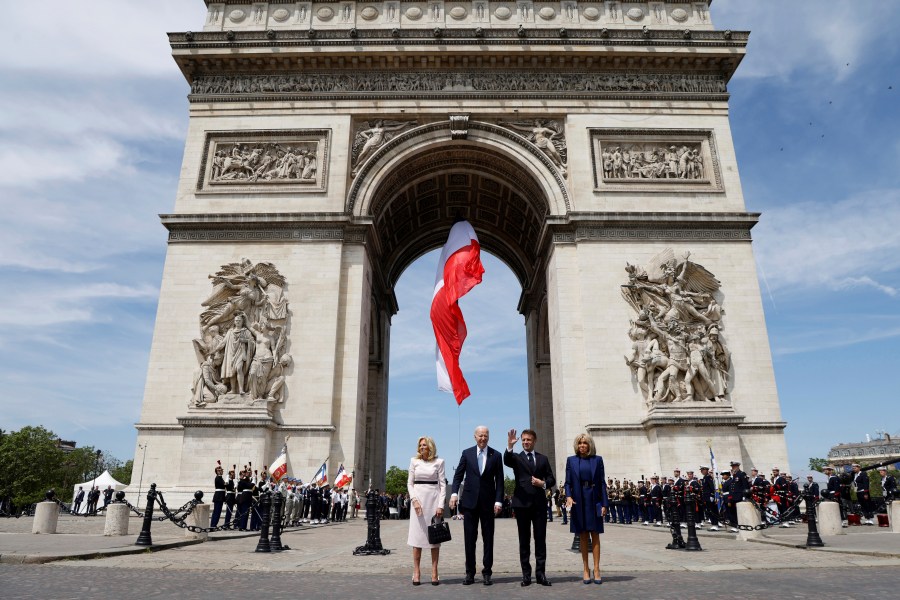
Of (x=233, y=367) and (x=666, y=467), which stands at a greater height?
(x=233, y=367)

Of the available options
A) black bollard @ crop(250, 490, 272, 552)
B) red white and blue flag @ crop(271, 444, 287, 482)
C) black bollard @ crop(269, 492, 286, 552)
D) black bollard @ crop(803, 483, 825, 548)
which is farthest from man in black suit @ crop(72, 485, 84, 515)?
black bollard @ crop(803, 483, 825, 548)

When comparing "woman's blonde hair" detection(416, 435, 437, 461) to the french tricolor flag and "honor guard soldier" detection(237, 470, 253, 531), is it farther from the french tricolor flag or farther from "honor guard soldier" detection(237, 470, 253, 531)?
the french tricolor flag

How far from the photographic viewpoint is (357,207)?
21.8 meters

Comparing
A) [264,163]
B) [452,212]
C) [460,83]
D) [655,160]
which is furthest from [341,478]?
[655,160]

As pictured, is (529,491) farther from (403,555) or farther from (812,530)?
(812,530)

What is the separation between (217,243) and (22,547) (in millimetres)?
13812

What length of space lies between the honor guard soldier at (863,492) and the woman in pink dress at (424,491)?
40.8 ft

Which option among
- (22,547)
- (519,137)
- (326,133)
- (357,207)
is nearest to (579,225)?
(519,137)

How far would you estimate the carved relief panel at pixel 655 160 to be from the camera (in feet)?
71.8

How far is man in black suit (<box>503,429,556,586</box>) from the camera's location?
6.27m

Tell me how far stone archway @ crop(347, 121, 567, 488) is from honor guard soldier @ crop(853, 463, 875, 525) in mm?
11685

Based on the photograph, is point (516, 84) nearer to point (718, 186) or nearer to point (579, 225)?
point (579, 225)

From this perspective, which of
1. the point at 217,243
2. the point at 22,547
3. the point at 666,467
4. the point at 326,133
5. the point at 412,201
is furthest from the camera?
the point at 412,201

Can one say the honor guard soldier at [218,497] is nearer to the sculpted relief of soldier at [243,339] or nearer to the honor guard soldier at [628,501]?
the sculpted relief of soldier at [243,339]
